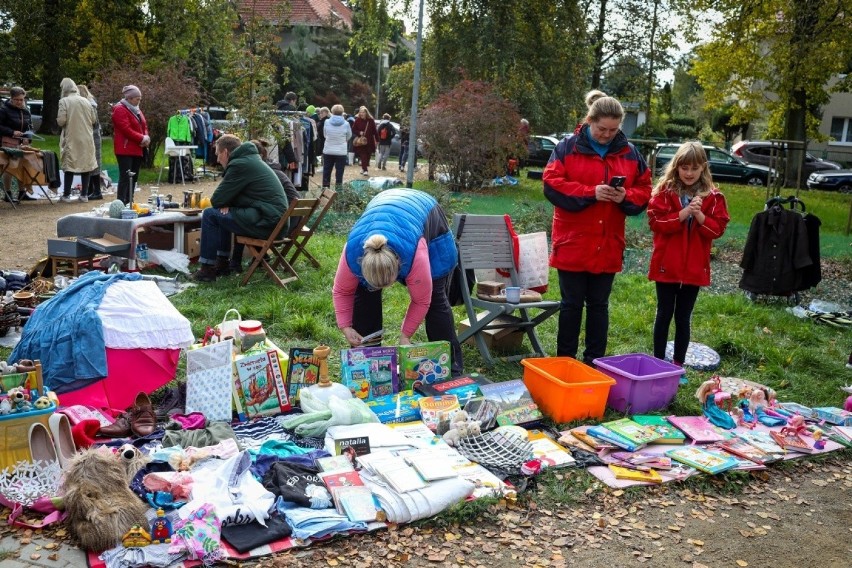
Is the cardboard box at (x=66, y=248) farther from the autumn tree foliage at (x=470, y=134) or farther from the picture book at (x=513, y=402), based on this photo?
the autumn tree foliage at (x=470, y=134)

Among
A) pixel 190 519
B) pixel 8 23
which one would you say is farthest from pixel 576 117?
pixel 190 519

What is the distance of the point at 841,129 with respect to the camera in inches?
1293

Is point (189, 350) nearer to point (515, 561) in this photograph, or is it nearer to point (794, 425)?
point (515, 561)

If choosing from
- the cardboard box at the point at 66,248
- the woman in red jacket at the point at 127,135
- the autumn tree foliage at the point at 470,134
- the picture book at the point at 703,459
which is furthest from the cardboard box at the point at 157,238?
the autumn tree foliage at the point at 470,134

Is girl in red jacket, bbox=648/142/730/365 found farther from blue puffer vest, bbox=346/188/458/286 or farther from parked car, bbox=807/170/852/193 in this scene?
parked car, bbox=807/170/852/193

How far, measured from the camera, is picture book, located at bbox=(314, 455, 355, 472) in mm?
3838

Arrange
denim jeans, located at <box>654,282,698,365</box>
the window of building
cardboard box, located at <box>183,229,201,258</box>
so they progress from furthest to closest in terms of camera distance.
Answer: the window of building, cardboard box, located at <box>183,229,201,258</box>, denim jeans, located at <box>654,282,698,365</box>

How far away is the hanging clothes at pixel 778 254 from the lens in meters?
7.67

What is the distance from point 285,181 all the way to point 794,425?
5618 millimetres

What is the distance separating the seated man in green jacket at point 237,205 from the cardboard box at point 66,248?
1055 mm

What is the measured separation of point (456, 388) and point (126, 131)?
753cm

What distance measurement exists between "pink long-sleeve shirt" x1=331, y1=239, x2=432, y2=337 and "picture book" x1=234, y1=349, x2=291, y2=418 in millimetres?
476

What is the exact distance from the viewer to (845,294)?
8547mm

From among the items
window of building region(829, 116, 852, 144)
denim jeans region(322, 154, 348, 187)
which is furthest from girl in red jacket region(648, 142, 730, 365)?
window of building region(829, 116, 852, 144)
